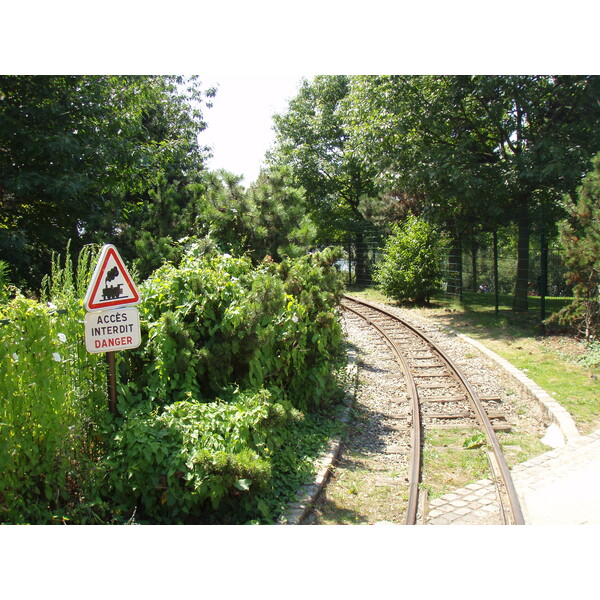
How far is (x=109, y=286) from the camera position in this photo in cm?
409

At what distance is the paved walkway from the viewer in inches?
181

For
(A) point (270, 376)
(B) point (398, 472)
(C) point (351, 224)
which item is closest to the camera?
(B) point (398, 472)

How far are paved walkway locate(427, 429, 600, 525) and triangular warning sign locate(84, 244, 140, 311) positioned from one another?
330 cm

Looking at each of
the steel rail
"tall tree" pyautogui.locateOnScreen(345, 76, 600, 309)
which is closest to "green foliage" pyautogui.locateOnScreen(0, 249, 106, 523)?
the steel rail

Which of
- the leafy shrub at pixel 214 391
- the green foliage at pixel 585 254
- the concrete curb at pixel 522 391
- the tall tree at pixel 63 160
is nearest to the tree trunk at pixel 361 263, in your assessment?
the green foliage at pixel 585 254

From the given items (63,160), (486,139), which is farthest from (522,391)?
(486,139)

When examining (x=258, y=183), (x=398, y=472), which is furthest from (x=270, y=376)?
(x=258, y=183)

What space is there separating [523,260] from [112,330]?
557 inches

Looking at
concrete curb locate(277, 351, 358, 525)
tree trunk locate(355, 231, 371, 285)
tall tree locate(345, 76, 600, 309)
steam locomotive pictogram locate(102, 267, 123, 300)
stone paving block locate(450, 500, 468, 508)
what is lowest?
stone paving block locate(450, 500, 468, 508)

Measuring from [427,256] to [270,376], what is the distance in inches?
515

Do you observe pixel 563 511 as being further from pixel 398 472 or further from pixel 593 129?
pixel 593 129

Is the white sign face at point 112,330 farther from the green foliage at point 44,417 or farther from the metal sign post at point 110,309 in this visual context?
the green foliage at point 44,417

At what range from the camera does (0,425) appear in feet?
11.0

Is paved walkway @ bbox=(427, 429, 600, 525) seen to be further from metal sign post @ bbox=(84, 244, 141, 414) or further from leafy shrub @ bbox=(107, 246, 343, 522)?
metal sign post @ bbox=(84, 244, 141, 414)
